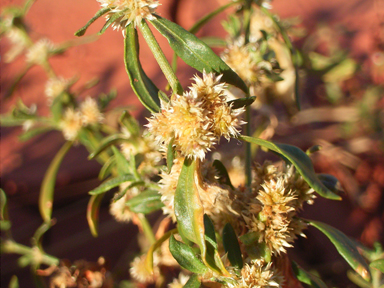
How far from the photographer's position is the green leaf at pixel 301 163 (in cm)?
52

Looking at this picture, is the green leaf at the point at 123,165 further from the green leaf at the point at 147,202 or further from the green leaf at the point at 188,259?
the green leaf at the point at 188,259

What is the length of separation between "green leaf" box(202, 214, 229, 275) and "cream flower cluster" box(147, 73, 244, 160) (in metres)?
0.15

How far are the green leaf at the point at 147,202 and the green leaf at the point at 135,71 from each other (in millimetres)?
269

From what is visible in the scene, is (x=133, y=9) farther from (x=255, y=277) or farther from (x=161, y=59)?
(x=255, y=277)

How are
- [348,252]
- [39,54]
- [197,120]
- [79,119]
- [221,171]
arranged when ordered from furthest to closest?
1. [39,54]
2. [79,119]
3. [221,171]
4. [348,252]
5. [197,120]

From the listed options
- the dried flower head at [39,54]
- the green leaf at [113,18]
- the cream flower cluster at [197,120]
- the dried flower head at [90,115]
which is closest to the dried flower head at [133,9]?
the green leaf at [113,18]

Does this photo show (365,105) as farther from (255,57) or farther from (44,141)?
(44,141)

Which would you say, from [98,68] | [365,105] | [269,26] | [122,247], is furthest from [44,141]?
[365,105]

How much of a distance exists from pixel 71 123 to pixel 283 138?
1.23 meters

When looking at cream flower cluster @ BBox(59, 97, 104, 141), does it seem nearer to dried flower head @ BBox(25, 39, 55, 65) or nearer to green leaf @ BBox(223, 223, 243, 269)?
dried flower head @ BBox(25, 39, 55, 65)

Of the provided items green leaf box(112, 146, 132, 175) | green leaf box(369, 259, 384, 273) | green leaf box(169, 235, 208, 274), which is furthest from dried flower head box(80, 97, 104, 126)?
Result: green leaf box(369, 259, 384, 273)

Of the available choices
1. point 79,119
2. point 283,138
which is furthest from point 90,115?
point 283,138

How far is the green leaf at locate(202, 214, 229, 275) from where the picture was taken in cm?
52

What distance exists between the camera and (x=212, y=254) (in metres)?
0.55
